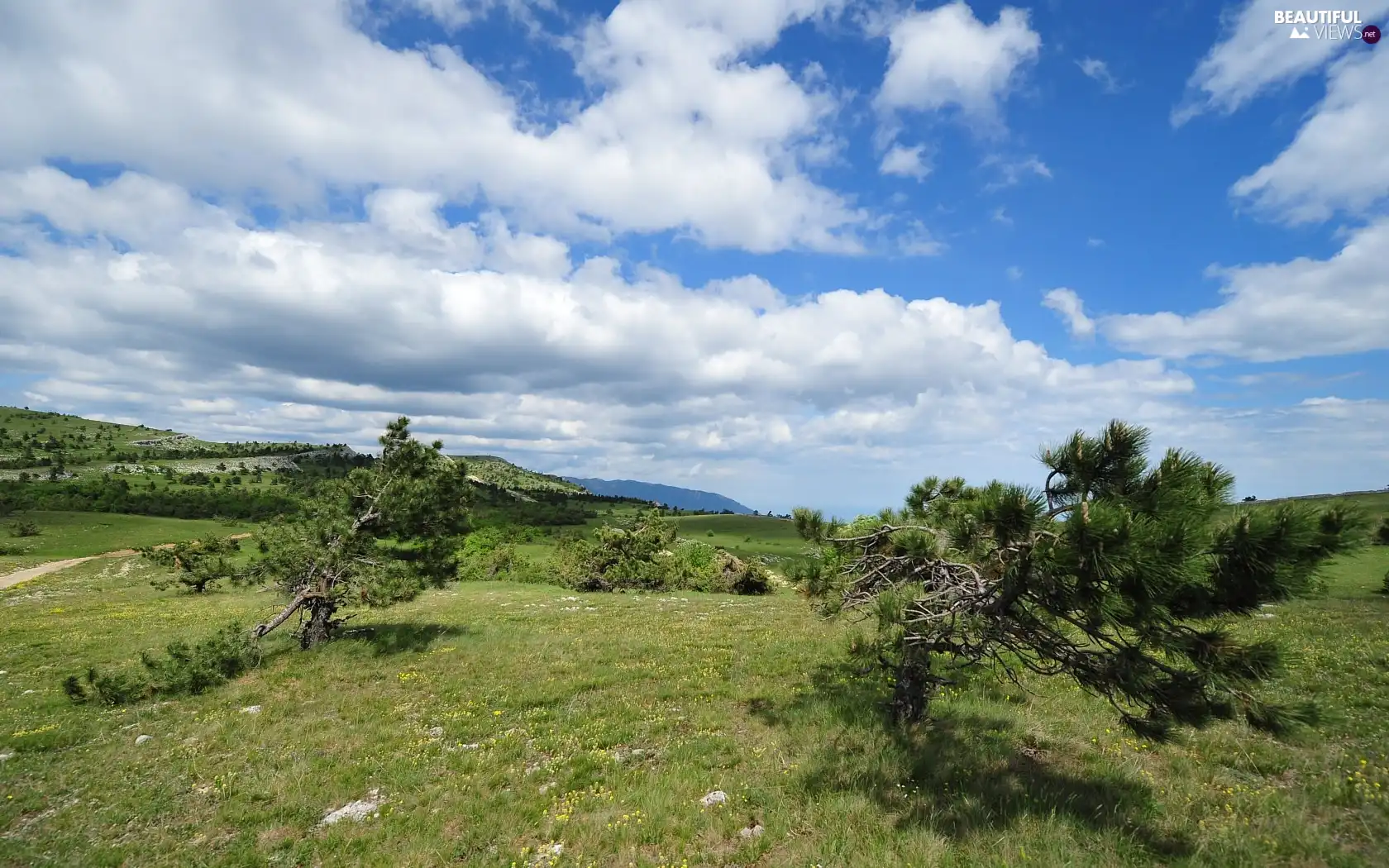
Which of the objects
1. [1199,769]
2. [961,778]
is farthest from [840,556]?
[1199,769]

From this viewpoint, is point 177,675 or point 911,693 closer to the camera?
point 911,693

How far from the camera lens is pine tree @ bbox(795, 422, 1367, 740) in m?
5.26

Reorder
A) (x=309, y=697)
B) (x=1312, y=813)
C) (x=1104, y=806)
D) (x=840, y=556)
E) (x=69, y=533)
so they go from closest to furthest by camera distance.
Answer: (x=1312, y=813) < (x=1104, y=806) < (x=840, y=556) < (x=309, y=697) < (x=69, y=533)

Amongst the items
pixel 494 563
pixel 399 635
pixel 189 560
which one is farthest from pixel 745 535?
pixel 399 635

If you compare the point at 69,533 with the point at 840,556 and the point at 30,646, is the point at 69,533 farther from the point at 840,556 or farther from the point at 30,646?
the point at 840,556

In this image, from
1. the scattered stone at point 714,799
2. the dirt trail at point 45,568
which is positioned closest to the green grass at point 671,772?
the scattered stone at point 714,799

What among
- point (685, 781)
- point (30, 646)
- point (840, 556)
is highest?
point (840, 556)

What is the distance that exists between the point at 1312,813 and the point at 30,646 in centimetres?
4038

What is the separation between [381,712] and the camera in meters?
15.1

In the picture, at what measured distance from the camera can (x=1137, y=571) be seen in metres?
5.48

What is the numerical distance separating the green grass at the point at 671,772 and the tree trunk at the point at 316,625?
2.54 metres

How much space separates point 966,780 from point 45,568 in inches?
3606

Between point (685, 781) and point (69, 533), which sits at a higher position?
point (685, 781)

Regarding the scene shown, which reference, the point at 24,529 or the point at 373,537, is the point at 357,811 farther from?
the point at 24,529
